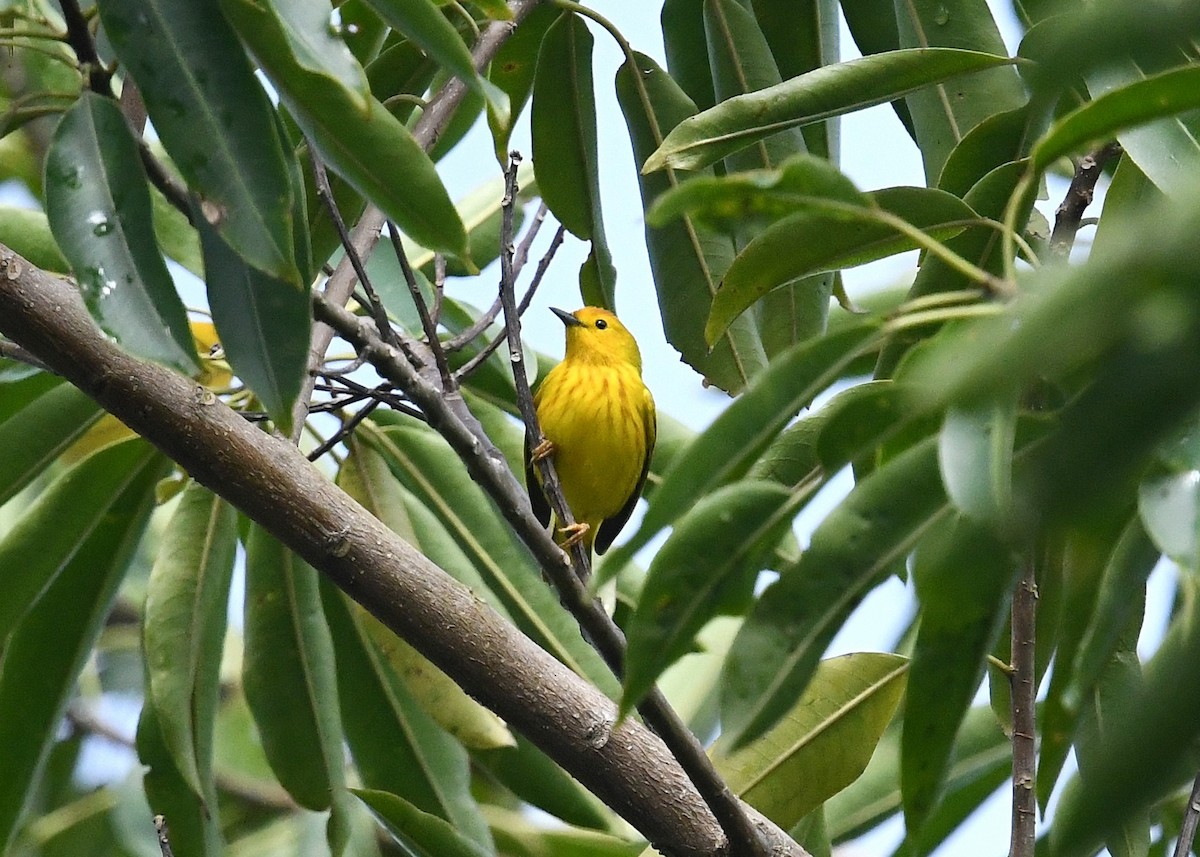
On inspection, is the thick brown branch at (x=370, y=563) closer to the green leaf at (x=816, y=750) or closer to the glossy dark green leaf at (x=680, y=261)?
the green leaf at (x=816, y=750)

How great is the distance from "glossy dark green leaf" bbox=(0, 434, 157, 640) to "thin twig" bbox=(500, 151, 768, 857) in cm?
98

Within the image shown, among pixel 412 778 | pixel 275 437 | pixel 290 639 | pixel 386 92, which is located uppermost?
pixel 386 92

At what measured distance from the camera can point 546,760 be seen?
2869 millimetres

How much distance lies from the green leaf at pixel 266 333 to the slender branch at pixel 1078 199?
101 cm

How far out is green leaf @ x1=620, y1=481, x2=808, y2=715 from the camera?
125cm

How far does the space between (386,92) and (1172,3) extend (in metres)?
2.28

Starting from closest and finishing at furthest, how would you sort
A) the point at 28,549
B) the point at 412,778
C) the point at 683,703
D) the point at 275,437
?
the point at 275,437 < the point at 28,549 < the point at 412,778 < the point at 683,703

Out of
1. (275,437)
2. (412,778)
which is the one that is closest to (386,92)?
(275,437)

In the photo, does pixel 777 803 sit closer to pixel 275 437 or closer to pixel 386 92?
pixel 275 437

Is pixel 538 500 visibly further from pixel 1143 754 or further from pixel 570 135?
pixel 1143 754

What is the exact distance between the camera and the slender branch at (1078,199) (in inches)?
76.4

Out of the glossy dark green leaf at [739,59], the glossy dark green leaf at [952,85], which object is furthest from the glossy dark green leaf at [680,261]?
the glossy dark green leaf at [952,85]

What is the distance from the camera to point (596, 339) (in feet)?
15.6

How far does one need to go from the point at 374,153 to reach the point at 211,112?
19 centimetres
